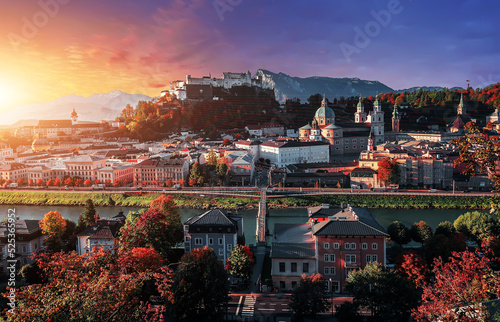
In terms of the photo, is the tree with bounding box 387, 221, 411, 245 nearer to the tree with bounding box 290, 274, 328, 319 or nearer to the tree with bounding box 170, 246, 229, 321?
the tree with bounding box 290, 274, 328, 319

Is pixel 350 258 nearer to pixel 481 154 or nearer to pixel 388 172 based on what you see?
pixel 481 154

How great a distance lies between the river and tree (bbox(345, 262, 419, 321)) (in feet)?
22.4

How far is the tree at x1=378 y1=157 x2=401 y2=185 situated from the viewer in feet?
60.1

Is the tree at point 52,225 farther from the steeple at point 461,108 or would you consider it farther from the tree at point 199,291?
the steeple at point 461,108

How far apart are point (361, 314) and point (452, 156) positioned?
15918 millimetres

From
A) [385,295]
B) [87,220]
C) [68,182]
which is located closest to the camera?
[385,295]

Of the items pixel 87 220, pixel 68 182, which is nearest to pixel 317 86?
pixel 68 182

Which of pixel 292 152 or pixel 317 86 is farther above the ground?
pixel 317 86

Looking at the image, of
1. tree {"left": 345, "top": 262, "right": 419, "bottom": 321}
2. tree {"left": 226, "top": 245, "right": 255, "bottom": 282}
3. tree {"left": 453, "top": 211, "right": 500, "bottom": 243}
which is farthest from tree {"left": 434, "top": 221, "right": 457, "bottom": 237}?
tree {"left": 226, "top": 245, "right": 255, "bottom": 282}

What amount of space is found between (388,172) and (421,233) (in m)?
8.56

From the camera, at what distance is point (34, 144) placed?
3447cm

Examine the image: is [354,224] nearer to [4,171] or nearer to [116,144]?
[4,171]

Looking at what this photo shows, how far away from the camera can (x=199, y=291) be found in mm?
6441

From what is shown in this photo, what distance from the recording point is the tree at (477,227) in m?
10.0
